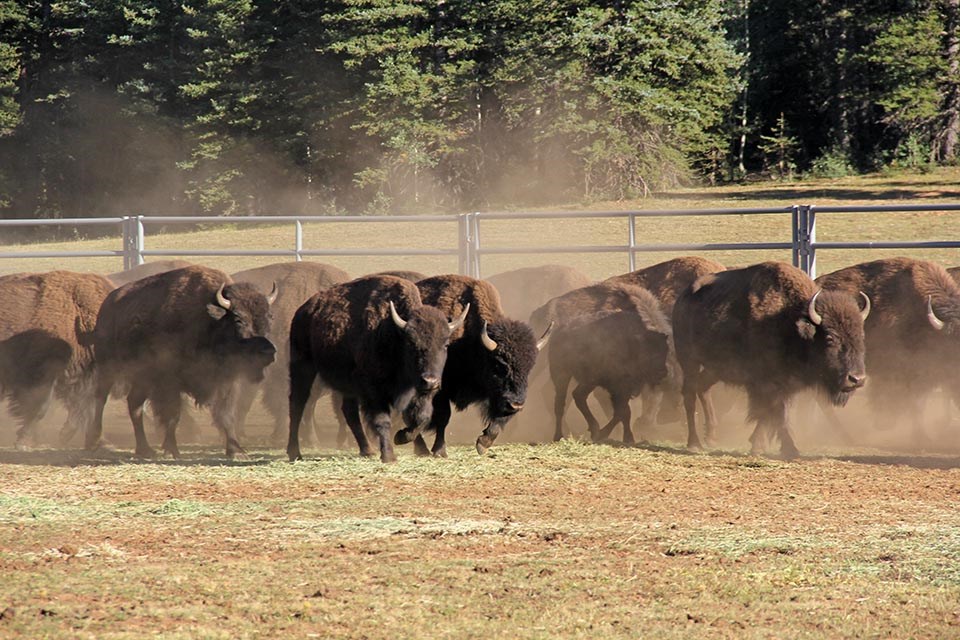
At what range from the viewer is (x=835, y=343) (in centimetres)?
1219

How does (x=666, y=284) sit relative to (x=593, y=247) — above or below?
below

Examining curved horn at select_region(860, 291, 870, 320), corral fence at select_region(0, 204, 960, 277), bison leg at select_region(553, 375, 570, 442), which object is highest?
corral fence at select_region(0, 204, 960, 277)

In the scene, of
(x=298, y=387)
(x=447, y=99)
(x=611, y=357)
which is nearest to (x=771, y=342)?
(x=611, y=357)

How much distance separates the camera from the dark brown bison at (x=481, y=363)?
11656 millimetres

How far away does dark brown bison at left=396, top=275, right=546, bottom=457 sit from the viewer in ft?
38.2

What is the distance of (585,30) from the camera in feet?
123

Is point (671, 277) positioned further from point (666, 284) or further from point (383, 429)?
point (383, 429)

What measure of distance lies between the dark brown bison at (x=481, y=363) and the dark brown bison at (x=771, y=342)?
6.35 ft

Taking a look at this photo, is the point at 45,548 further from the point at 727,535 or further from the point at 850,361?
the point at 850,361

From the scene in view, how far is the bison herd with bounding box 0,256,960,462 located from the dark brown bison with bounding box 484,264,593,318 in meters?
0.88

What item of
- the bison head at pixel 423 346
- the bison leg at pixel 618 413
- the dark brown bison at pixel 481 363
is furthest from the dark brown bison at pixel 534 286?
A: the bison head at pixel 423 346

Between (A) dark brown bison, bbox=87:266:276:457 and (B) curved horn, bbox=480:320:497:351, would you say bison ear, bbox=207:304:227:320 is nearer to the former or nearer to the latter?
(A) dark brown bison, bbox=87:266:276:457

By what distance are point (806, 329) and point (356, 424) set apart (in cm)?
424

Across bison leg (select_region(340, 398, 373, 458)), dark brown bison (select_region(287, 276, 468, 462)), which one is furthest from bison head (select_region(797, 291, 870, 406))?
bison leg (select_region(340, 398, 373, 458))
